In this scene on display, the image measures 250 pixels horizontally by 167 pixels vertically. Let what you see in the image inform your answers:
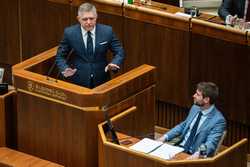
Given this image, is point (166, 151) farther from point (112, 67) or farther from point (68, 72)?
point (68, 72)

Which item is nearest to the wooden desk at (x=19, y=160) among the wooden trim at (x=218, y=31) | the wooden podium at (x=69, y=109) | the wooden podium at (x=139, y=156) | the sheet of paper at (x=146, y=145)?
the wooden podium at (x=69, y=109)

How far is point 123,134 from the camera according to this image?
461 cm

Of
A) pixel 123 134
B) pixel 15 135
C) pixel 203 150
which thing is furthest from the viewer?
pixel 15 135

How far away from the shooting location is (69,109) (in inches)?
181

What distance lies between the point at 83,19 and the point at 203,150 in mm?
895

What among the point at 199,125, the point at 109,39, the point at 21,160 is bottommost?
the point at 21,160

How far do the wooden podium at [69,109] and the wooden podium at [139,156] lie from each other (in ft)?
0.32

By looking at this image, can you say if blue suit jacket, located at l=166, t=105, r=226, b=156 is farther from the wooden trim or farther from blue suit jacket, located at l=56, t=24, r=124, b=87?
the wooden trim

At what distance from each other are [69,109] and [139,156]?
0.49m

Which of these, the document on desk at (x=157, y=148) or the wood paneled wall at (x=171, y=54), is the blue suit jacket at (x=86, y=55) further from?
the wood paneled wall at (x=171, y=54)

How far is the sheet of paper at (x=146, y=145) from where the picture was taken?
14.3 ft

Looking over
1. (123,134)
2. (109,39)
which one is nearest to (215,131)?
(123,134)

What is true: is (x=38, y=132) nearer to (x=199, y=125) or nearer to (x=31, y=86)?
(x=31, y=86)

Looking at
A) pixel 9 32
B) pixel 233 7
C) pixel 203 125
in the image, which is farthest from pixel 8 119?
pixel 233 7
